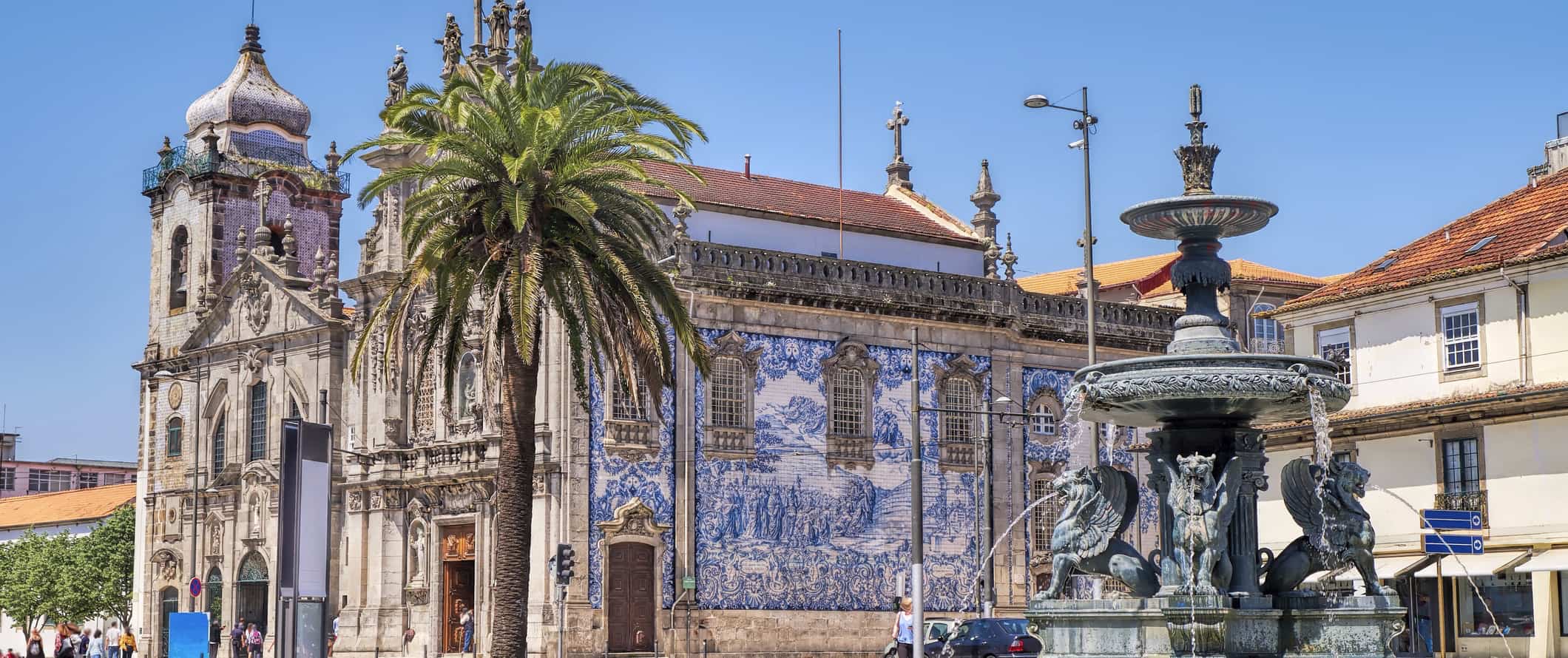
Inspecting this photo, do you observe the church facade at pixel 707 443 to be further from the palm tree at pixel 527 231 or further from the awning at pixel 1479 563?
the awning at pixel 1479 563

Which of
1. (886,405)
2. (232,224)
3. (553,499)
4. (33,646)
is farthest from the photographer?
(232,224)

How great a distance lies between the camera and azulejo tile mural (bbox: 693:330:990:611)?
1663 inches

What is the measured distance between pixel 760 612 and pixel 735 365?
18.4 feet

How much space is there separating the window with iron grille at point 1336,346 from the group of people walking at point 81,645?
25701 millimetres

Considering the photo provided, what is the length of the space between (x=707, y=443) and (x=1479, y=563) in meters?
16.9

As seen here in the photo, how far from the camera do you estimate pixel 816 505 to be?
4362cm

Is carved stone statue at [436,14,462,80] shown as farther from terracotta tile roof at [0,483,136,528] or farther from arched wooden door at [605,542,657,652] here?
terracotta tile roof at [0,483,136,528]

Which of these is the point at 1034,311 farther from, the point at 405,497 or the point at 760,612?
the point at 405,497

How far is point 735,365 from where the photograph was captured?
43000 mm

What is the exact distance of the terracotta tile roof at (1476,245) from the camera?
3328 centimetres

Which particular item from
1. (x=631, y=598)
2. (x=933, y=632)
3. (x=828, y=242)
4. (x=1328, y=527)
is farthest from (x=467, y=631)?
(x=1328, y=527)

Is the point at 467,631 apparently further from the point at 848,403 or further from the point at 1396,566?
the point at 1396,566

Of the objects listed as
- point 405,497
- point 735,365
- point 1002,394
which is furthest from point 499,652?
point 1002,394

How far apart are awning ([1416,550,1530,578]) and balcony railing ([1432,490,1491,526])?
605 mm
